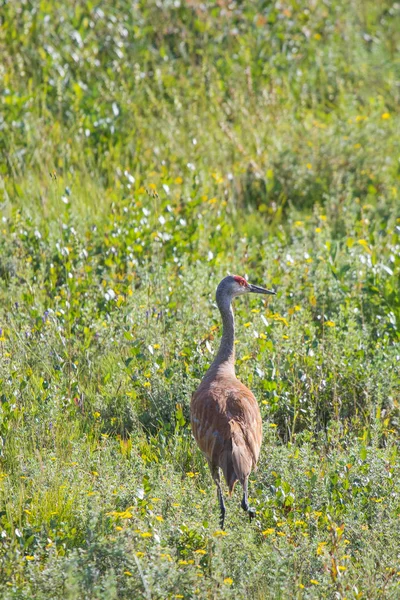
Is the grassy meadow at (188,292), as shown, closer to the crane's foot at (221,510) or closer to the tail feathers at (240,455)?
the crane's foot at (221,510)

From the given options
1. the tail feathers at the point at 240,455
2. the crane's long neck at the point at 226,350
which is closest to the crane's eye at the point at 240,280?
the crane's long neck at the point at 226,350

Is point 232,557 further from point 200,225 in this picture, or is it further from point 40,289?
point 200,225

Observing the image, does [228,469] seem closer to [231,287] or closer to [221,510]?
[221,510]

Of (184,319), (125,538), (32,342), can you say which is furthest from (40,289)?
(125,538)

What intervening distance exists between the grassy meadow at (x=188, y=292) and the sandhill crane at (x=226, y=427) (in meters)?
0.20

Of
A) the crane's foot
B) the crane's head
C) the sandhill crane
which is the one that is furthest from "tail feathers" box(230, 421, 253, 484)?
the crane's head

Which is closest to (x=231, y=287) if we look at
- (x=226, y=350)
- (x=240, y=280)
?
(x=240, y=280)

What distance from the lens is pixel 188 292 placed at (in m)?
6.49

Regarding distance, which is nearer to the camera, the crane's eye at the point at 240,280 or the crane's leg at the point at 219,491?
the crane's leg at the point at 219,491

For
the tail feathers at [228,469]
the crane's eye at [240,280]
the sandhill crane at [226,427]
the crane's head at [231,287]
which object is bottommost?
the tail feathers at [228,469]

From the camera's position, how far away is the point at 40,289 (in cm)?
649

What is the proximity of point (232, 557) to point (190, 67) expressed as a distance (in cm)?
702

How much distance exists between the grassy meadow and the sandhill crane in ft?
0.65

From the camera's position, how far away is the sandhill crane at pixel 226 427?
4570 millimetres
